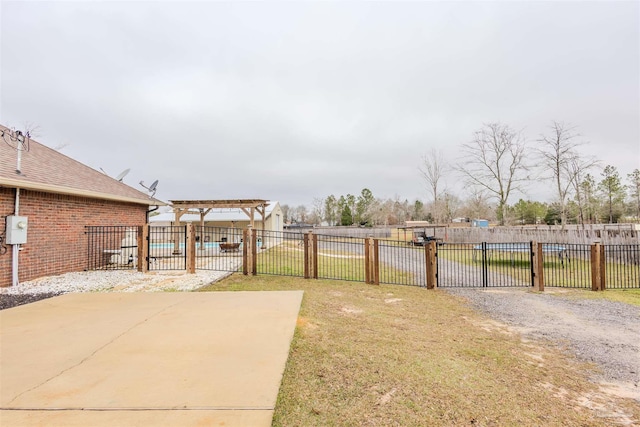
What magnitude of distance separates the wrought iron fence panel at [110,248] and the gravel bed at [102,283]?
0.86 m

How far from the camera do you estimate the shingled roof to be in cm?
733

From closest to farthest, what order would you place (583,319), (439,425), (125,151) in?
1. (439,425)
2. (583,319)
3. (125,151)

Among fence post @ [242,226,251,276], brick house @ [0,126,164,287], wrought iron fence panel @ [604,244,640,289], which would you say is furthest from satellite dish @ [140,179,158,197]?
wrought iron fence panel @ [604,244,640,289]

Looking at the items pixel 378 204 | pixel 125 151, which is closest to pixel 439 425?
pixel 125 151

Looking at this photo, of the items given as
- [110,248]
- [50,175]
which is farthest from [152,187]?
[50,175]

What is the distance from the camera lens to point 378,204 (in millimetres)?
63938

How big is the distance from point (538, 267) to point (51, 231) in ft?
45.2

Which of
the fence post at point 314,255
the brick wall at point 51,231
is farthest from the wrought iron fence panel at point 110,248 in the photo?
the fence post at point 314,255

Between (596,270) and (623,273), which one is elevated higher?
(596,270)

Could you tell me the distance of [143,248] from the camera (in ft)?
29.6

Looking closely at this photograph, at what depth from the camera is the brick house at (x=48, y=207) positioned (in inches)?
282

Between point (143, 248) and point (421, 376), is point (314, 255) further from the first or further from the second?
point (421, 376)

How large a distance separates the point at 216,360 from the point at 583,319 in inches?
268

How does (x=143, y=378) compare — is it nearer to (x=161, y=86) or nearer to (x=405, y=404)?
(x=405, y=404)
